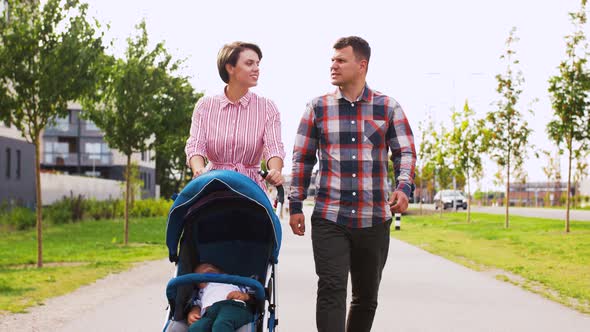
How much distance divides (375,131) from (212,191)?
1.25 meters

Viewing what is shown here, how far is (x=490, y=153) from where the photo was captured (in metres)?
29.7

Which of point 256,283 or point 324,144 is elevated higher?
point 324,144

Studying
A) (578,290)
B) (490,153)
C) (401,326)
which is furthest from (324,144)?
(490,153)

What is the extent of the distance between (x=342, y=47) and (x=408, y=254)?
12.8 metres

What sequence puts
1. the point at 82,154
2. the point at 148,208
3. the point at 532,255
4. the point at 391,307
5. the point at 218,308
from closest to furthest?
the point at 218,308, the point at 391,307, the point at 532,255, the point at 148,208, the point at 82,154

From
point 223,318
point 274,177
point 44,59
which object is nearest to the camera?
point 223,318

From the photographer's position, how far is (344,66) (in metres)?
5.60

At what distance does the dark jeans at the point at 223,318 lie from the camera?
452 cm

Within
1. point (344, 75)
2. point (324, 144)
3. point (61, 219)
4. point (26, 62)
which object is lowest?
point (61, 219)

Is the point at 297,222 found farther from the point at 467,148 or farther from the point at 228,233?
the point at 467,148

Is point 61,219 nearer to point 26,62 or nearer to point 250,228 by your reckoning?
point 26,62

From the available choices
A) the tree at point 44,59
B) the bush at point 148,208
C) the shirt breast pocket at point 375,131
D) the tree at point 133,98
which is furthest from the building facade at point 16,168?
the shirt breast pocket at point 375,131

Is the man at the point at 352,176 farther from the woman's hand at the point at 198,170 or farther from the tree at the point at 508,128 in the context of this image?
the tree at the point at 508,128

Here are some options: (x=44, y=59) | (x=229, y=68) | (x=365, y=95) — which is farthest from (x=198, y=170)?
(x=44, y=59)
